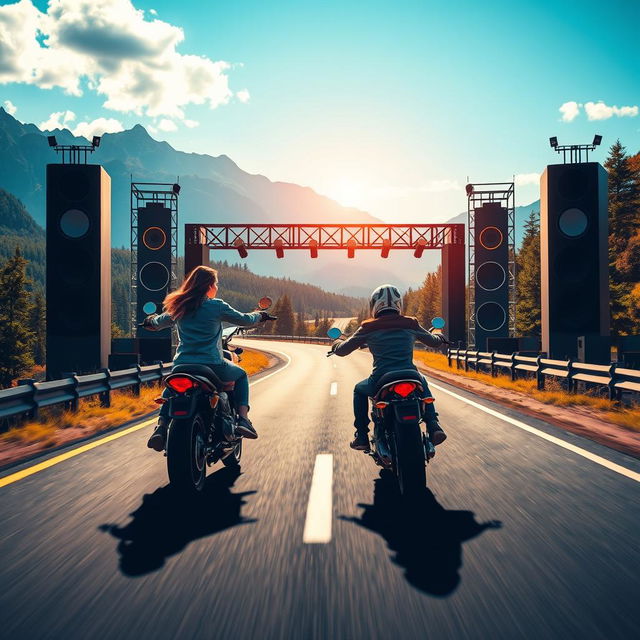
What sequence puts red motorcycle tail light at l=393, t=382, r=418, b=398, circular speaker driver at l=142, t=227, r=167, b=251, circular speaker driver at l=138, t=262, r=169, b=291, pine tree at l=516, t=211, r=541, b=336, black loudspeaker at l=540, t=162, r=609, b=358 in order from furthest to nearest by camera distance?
pine tree at l=516, t=211, r=541, b=336, circular speaker driver at l=142, t=227, r=167, b=251, circular speaker driver at l=138, t=262, r=169, b=291, black loudspeaker at l=540, t=162, r=609, b=358, red motorcycle tail light at l=393, t=382, r=418, b=398

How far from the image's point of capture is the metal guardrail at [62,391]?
7621 millimetres

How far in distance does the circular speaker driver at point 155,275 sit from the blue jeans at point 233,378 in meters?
25.0

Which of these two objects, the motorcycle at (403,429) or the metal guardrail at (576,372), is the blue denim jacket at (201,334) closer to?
the motorcycle at (403,429)

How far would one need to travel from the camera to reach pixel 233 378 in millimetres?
5141

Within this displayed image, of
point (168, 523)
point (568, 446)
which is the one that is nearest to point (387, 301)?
point (168, 523)

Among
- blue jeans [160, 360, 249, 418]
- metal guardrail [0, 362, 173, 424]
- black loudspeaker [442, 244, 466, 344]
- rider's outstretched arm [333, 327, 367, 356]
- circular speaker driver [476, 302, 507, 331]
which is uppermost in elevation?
black loudspeaker [442, 244, 466, 344]

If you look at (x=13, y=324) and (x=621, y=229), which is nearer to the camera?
(x=621, y=229)

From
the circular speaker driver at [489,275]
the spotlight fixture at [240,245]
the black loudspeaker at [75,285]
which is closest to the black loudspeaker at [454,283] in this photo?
the circular speaker driver at [489,275]

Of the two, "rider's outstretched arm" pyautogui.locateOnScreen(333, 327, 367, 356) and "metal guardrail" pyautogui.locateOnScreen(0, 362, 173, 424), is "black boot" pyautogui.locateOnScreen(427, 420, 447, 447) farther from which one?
"metal guardrail" pyautogui.locateOnScreen(0, 362, 173, 424)

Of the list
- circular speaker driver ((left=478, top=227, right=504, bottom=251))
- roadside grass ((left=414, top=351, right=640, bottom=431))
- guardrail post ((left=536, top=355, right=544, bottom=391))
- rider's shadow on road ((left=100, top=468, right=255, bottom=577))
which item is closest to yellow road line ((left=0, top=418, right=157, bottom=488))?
rider's shadow on road ((left=100, top=468, right=255, bottom=577))

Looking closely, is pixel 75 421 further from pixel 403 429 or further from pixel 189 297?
pixel 403 429

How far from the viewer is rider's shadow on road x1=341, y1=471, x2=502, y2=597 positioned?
2.87 meters

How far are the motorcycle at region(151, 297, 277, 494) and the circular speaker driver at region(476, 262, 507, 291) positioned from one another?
25674 millimetres

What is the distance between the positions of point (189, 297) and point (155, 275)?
83.8ft
